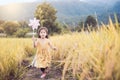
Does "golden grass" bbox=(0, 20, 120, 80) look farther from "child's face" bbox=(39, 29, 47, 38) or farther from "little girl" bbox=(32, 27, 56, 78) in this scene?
"child's face" bbox=(39, 29, 47, 38)

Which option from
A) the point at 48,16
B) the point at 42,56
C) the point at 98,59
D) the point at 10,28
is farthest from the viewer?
the point at 10,28

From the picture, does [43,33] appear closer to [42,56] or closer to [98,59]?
[42,56]

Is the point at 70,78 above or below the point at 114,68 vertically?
below

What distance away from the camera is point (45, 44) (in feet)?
24.2

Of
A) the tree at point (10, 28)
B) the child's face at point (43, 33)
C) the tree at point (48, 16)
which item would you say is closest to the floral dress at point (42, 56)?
the child's face at point (43, 33)

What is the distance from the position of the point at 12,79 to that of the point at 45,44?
4.23ft

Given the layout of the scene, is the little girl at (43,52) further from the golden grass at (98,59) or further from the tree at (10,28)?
the tree at (10,28)

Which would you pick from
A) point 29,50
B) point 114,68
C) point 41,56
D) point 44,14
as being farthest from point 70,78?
point 44,14

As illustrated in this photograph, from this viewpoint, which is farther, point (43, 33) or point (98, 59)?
point (43, 33)

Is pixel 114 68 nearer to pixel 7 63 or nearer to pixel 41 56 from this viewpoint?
pixel 7 63

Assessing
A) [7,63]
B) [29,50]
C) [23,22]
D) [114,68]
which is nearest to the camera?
[114,68]

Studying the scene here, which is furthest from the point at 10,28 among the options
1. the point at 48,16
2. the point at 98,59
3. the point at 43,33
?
the point at 98,59

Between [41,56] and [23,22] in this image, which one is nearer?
[41,56]

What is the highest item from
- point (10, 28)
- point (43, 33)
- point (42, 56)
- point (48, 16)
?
point (48, 16)
